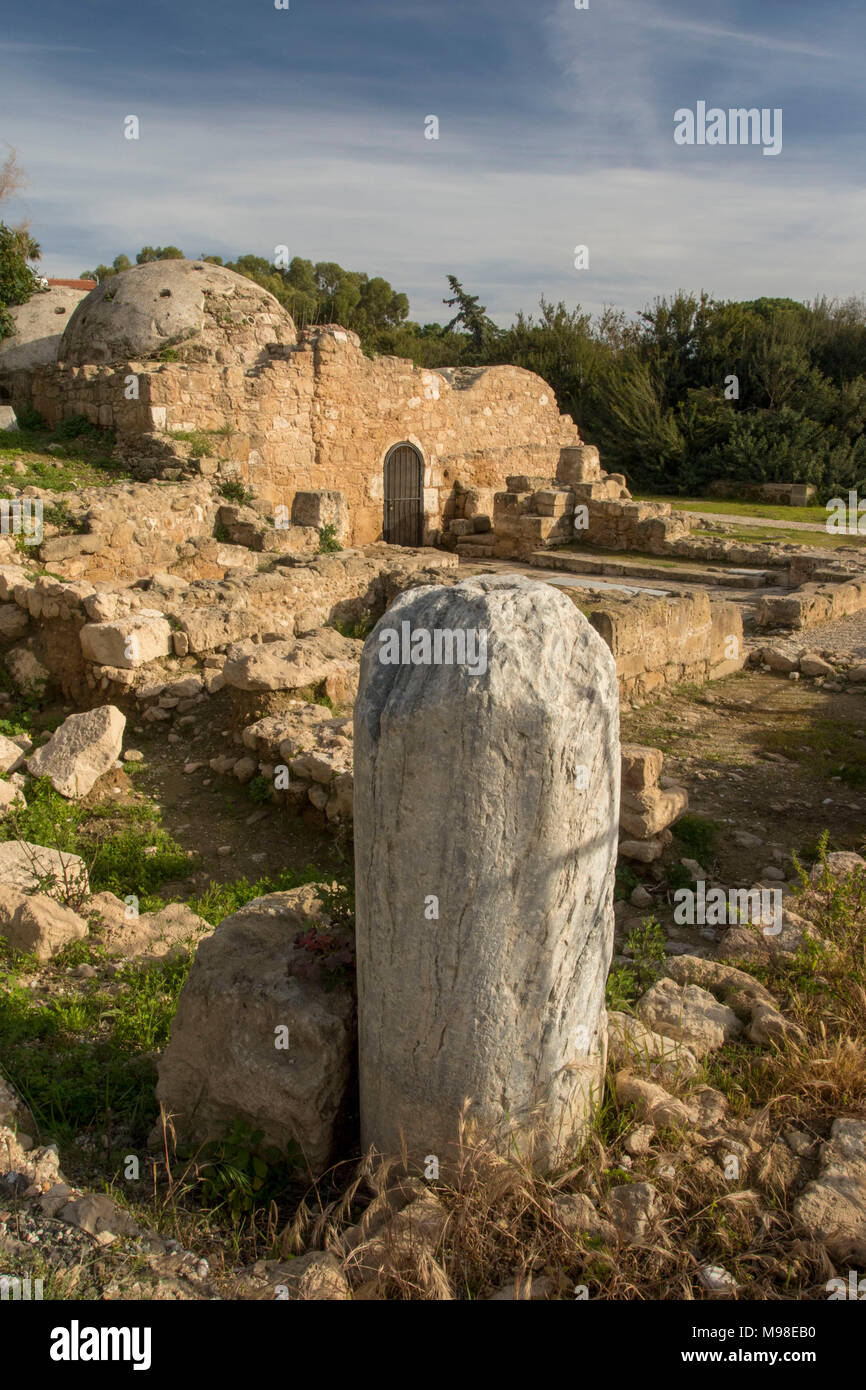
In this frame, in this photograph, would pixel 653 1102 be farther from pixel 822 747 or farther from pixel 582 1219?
pixel 822 747

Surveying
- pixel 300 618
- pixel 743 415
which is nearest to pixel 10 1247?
pixel 300 618

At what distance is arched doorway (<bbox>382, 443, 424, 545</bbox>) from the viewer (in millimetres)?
17000

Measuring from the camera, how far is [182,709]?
7109mm

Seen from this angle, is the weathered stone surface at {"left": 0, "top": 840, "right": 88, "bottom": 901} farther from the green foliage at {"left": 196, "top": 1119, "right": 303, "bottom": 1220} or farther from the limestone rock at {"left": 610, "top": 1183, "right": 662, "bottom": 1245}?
the limestone rock at {"left": 610, "top": 1183, "right": 662, "bottom": 1245}

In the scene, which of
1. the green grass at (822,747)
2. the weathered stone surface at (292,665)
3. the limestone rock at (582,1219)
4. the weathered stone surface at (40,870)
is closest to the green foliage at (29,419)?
the weathered stone surface at (292,665)

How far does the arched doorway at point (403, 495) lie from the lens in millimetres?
17000

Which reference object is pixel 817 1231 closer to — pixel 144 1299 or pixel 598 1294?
pixel 598 1294

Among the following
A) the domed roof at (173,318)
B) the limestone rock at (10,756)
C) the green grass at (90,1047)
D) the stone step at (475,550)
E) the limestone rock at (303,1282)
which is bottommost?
the green grass at (90,1047)

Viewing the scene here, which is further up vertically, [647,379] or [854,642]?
[647,379]

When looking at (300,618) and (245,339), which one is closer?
(300,618)

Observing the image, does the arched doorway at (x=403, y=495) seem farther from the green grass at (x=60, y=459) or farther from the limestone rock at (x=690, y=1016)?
the limestone rock at (x=690, y=1016)

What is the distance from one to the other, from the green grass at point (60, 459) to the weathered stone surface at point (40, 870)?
6300 millimetres

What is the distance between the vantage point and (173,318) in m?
14.2

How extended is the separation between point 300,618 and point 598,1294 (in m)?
7.67
